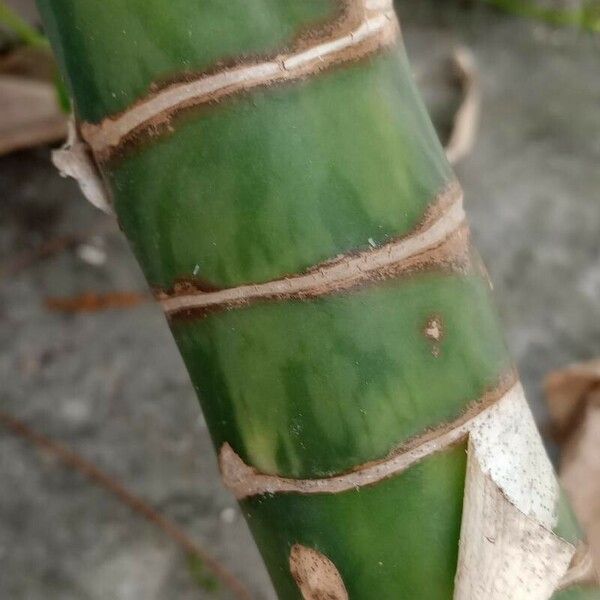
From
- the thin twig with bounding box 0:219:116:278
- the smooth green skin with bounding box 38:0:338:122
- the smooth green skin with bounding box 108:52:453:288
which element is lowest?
the smooth green skin with bounding box 108:52:453:288

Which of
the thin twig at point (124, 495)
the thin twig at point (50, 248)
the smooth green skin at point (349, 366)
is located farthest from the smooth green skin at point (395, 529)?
the thin twig at point (50, 248)

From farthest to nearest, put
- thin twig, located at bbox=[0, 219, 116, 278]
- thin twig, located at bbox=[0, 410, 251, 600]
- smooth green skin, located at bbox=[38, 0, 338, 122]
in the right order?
thin twig, located at bbox=[0, 219, 116, 278] < thin twig, located at bbox=[0, 410, 251, 600] < smooth green skin, located at bbox=[38, 0, 338, 122]

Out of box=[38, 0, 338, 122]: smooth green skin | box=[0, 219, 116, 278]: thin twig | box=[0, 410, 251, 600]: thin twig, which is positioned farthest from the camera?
box=[0, 219, 116, 278]: thin twig

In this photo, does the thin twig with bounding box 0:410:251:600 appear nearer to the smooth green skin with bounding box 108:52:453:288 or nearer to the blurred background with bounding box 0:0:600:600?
the blurred background with bounding box 0:0:600:600

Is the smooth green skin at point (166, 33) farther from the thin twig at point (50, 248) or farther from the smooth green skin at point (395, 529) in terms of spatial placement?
the thin twig at point (50, 248)

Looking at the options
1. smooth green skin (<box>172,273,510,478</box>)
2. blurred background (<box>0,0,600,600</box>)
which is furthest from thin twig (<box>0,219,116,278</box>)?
smooth green skin (<box>172,273,510,478</box>)

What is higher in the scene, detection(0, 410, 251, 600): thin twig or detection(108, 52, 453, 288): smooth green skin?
detection(108, 52, 453, 288): smooth green skin

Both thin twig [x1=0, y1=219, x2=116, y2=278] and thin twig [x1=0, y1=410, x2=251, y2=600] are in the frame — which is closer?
thin twig [x1=0, y1=410, x2=251, y2=600]
